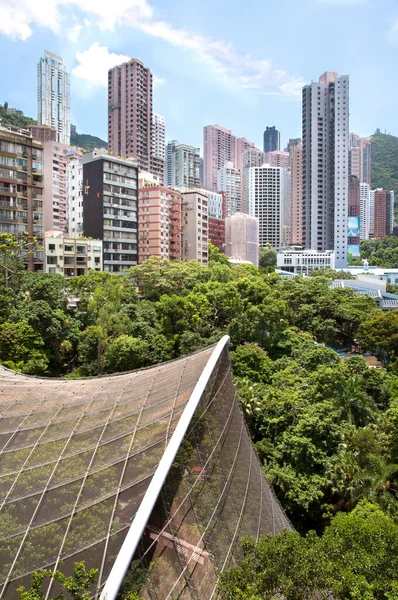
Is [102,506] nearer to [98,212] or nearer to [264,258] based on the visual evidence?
[98,212]

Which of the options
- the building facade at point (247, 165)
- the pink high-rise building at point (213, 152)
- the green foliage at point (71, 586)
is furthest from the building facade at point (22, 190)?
the pink high-rise building at point (213, 152)

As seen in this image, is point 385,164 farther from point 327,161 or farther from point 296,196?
point 327,161

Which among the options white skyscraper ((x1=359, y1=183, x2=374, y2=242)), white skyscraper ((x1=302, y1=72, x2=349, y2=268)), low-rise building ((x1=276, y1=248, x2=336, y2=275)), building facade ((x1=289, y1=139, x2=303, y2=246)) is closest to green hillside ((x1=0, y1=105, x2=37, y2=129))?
low-rise building ((x1=276, y1=248, x2=336, y2=275))

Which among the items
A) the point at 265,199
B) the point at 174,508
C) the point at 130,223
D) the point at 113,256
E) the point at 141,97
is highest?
the point at 141,97

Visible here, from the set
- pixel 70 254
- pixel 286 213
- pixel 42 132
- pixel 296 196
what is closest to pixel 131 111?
pixel 42 132

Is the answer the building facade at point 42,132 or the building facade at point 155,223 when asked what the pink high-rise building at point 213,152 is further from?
the building facade at point 155,223

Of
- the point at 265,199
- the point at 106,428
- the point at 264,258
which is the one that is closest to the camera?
the point at 106,428

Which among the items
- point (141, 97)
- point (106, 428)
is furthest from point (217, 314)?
point (141, 97)
